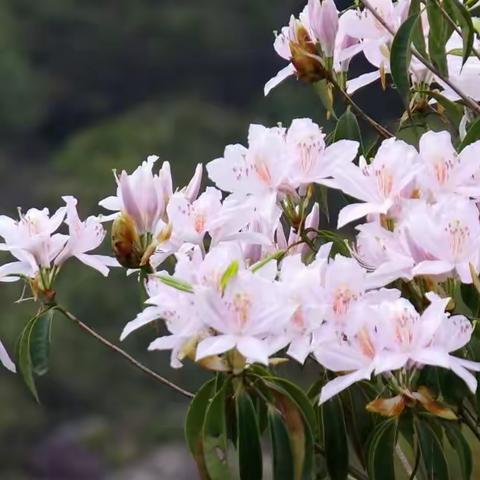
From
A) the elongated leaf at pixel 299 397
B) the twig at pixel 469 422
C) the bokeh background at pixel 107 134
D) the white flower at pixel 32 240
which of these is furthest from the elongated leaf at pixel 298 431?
the bokeh background at pixel 107 134

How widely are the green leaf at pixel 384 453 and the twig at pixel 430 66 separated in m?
0.24

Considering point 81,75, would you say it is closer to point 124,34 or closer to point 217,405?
point 124,34

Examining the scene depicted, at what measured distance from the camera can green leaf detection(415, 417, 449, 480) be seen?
68cm

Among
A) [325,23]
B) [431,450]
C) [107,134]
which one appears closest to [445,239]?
[431,450]

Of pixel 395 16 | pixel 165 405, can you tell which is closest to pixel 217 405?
pixel 395 16

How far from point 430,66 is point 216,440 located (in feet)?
0.97

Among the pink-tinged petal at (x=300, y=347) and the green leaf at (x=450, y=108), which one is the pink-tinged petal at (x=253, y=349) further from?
the green leaf at (x=450, y=108)

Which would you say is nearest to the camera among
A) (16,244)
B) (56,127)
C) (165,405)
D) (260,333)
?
(260,333)

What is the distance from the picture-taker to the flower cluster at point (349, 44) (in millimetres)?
838

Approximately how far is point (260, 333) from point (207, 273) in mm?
47

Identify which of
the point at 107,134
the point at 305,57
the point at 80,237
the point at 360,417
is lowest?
the point at 107,134

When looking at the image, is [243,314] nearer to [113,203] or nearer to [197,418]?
[197,418]

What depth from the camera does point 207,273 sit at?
666mm

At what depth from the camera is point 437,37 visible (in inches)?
31.4
